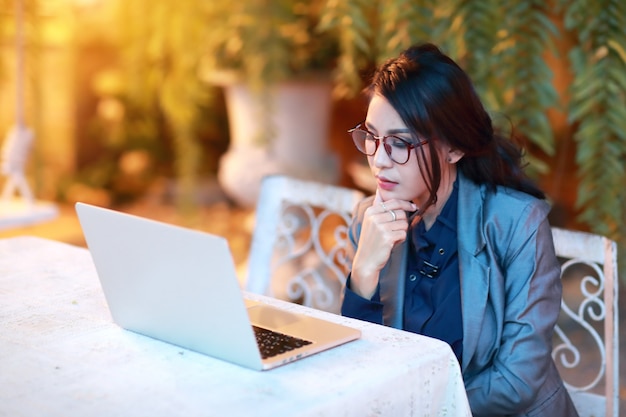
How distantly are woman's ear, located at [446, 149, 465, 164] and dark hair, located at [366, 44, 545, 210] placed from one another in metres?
0.01

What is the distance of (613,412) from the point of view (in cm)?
164

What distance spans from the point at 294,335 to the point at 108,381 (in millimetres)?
280

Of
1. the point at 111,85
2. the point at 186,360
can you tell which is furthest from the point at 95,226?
the point at 111,85

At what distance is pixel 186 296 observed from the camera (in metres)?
1.17

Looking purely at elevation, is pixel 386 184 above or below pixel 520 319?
above

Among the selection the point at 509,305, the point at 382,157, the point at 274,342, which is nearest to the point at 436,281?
the point at 509,305

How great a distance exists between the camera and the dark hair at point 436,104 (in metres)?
1.53

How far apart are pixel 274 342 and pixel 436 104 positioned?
1.78 ft

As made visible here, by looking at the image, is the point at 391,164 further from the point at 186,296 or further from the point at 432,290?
the point at 186,296

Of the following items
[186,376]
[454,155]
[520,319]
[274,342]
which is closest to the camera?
[186,376]

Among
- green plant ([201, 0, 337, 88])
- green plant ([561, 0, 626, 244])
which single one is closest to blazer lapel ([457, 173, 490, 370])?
green plant ([561, 0, 626, 244])

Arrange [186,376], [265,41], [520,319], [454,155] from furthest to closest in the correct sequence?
[265,41] < [454,155] < [520,319] < [186,376]

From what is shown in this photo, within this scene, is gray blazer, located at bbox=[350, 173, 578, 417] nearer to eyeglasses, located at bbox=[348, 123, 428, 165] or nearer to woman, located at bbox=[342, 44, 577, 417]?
woman, located at bbox=[342, 44, 577, 417]

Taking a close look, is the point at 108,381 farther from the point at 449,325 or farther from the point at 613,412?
the point at 613,412
